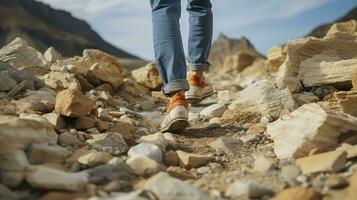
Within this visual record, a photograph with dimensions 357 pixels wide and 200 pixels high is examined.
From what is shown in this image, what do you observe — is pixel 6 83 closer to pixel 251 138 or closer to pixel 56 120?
pixel 56 120

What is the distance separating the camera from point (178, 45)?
2.48 m

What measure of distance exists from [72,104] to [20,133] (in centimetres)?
58

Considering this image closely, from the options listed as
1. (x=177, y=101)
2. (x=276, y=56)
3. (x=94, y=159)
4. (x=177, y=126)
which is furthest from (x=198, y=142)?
(x=276, y=56)

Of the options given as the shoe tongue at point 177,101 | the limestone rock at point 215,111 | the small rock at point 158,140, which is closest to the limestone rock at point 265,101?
the limestone rock at point 215,111

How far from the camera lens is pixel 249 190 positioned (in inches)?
61.3

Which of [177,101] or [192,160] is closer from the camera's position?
[192,160]

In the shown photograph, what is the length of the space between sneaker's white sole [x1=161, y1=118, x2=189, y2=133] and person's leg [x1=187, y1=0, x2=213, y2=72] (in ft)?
2.17

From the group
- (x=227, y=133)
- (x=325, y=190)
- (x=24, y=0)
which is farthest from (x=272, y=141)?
(x=24, y=0)

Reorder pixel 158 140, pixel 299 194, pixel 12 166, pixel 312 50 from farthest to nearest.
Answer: pixel 312 50 → pixel 158 140 → pixel 12 166 → pixel 299 194

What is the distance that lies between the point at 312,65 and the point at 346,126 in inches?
54.3

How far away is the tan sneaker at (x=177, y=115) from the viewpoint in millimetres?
2449

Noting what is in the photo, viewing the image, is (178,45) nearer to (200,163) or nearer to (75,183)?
Result: (200,163)

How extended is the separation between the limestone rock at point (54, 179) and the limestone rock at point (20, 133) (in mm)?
187

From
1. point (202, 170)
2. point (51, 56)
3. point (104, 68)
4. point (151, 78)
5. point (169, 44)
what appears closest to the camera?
point (202, 170)
